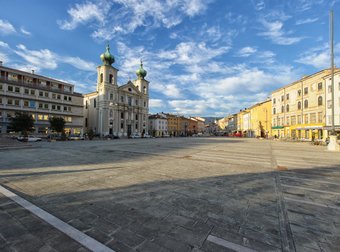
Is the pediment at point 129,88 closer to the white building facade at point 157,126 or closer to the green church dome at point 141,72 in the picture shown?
the green church dome at point 141,72

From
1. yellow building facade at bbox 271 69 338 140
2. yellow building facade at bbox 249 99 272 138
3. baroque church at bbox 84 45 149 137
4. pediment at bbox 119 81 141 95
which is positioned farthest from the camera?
pediment at bbox 119 81 141 95

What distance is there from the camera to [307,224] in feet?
10.5

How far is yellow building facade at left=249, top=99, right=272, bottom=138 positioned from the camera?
56375 millimetres

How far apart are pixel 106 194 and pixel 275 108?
55.0 m

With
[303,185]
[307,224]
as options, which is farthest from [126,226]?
[303,185]

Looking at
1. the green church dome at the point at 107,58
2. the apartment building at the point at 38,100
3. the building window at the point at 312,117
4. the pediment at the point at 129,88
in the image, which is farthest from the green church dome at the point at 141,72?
the building window at the point at 312,117

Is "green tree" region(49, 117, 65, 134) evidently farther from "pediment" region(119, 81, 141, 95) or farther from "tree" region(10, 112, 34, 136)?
"pediment" region(119, 81, 141, 95)

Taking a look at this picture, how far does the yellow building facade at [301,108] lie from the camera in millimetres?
32844

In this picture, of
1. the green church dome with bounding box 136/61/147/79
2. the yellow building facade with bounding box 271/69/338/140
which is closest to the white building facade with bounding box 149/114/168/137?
the green church dome with bounding box 136/61/147/79

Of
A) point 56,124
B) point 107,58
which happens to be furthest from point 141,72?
point 56,124

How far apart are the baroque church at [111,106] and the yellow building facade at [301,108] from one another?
47.9 metres

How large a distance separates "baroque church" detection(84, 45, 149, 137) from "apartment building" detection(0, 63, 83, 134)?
18.8 feet

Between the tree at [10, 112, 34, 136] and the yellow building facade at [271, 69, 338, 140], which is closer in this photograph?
the tree at [10, 112, 34, 136]

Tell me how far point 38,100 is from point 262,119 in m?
71.6
